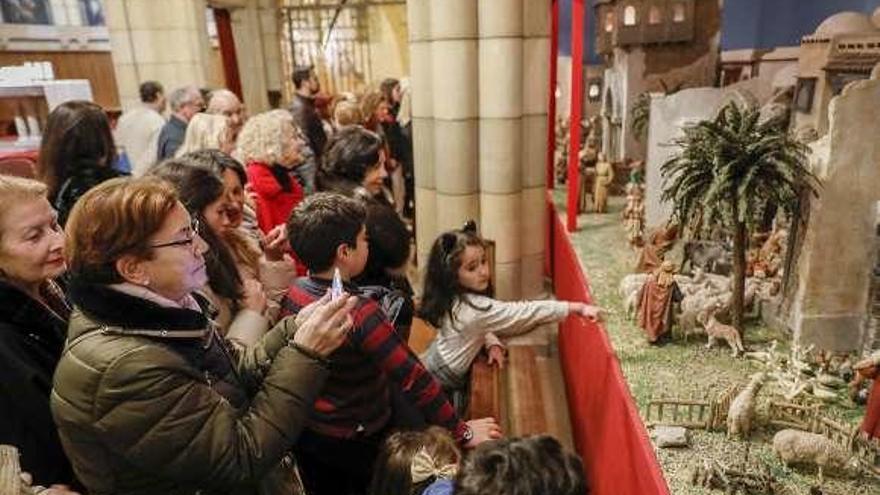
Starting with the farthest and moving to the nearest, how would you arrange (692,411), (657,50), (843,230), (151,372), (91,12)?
(91,12)
(657,50)
(843,230)
(692,411)
(151,372)

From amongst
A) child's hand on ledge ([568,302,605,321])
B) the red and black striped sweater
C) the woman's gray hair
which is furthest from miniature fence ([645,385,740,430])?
the woman's gray hair

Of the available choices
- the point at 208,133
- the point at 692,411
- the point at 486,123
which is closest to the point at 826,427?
the point at 692,411

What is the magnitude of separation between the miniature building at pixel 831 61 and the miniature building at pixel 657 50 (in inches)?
98.4

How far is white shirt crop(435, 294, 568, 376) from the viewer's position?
3.04m

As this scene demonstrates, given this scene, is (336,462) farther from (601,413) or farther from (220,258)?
(601,413)

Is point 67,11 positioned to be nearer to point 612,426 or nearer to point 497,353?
point 497,353

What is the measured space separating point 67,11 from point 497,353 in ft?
38.6

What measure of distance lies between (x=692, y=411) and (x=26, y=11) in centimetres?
1213

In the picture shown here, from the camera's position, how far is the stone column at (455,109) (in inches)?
188

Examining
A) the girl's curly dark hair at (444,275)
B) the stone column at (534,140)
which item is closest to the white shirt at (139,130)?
the stone column at (534,140)

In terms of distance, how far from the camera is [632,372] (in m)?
3.22

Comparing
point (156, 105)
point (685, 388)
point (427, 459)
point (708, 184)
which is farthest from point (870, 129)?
point (156, 105)

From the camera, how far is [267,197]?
354cm

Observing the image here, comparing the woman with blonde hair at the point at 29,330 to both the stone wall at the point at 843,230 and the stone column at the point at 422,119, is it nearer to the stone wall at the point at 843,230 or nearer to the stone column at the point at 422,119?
the stone wall at the point at 843,230
